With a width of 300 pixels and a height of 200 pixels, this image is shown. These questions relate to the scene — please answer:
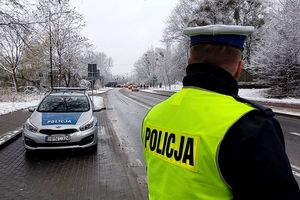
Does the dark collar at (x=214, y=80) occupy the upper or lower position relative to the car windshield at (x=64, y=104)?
upper

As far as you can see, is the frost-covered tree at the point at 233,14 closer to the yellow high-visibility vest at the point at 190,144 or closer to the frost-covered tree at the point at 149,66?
the yellow high-visibility vest at the point at 190,144

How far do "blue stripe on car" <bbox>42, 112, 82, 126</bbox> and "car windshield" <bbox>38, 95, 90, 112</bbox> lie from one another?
1.79 ft

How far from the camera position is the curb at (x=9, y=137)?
10.1 m

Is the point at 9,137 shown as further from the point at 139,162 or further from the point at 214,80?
the point at 214,80

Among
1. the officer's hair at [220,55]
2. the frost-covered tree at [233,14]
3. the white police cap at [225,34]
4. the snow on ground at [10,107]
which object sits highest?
the frost-covered tree at [233,14]

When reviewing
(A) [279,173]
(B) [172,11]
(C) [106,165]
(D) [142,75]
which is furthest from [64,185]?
(D) [142,75]

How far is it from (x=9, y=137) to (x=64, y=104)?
210 centimetres

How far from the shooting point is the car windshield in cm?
1000

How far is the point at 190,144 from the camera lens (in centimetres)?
167

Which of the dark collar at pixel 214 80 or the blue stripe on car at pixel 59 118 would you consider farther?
the blue stripe on car at pixel 59 118

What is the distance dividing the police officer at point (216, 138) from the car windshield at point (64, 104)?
8299 mm

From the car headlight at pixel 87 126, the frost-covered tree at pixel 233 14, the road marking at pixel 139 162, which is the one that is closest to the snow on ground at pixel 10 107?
the car headlight at pixel 87 126

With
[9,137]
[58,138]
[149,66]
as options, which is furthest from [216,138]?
[149,66]

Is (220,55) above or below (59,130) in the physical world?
above
